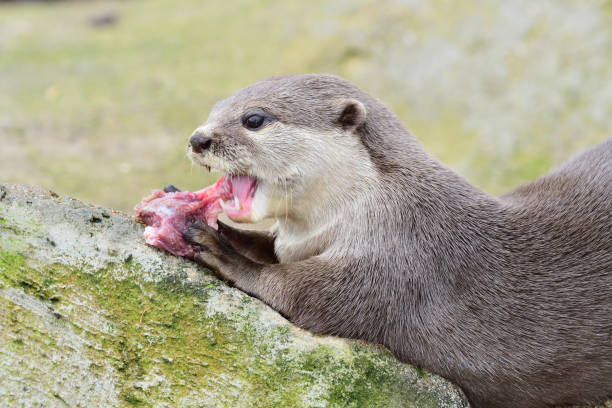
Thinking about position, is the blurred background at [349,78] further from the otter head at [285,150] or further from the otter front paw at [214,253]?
the otter front paw at [214,253]

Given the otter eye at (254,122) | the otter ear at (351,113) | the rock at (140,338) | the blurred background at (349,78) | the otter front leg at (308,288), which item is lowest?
the rock at (140,338)

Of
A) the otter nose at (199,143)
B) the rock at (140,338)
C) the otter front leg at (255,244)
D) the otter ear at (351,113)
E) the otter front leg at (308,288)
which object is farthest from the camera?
the otter front leg at (255,244)

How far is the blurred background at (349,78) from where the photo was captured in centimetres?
790

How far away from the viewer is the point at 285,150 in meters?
3.04

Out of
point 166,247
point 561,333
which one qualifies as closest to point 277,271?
point 166,247

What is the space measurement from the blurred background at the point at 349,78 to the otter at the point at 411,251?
4.51 metres

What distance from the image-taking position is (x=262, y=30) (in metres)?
11.0

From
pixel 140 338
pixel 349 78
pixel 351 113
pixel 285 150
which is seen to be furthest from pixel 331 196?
pixel 349 78

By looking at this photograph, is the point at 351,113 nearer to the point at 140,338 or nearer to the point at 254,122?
the point at 254,122

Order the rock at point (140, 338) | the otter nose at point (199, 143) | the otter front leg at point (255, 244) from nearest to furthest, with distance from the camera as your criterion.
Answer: the rock at point (140, 338) → the otter nose at point (199, 143) → the otter front leg at point (255, 244)

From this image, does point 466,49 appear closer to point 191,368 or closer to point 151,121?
point 151,121

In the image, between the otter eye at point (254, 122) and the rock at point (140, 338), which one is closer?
the rock at point (140, 338)

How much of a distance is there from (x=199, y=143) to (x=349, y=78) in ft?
21.9

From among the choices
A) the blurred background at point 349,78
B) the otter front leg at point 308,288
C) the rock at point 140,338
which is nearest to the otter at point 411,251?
the otter front leg at point 308,288
